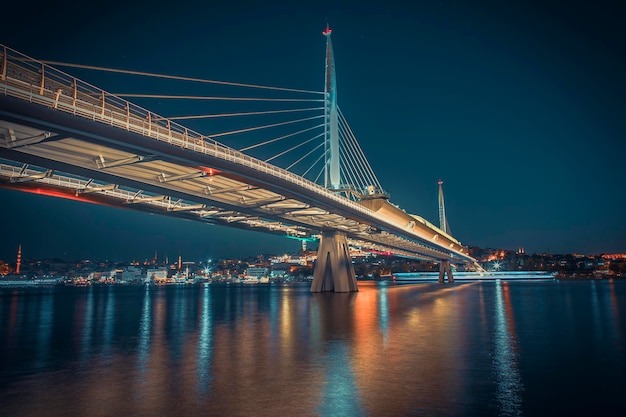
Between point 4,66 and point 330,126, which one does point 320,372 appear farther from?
point 330,126

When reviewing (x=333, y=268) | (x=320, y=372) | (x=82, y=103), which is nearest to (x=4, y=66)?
(x=82, y=103)

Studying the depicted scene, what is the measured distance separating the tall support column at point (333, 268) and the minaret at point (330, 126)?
1090 centimetres

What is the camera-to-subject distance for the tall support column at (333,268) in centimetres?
5906

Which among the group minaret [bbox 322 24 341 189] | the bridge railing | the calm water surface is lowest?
the calm water surface

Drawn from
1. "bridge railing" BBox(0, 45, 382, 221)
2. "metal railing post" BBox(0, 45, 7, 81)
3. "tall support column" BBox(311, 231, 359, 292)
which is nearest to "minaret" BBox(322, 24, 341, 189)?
"tall support column" BBox(311, 231, 359, 292)

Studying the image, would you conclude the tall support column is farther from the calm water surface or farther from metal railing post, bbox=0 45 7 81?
metal railing post, bbox=0 45 7 81

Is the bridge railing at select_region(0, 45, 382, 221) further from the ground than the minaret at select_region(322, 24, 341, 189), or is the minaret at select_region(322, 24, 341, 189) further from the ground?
the minaret at select_region(322, 24, 341, 189)

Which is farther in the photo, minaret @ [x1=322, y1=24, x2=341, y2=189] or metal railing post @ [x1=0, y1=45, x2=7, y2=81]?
minaret @ [x1=322, y1=24, x2=341, y2=189]

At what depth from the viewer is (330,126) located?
184ft

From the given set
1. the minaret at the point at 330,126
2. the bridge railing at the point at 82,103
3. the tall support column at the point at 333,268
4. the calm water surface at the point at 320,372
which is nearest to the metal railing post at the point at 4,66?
the bridge railing at the point at 82,103

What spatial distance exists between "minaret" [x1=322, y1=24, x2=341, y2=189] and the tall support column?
35.7ft

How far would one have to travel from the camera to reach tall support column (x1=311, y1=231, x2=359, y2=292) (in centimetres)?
5906

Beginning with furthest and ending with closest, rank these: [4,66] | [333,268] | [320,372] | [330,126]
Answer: [333,268]
[330,126]
[4,66]
[320,372]

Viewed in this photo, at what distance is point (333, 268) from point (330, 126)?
19.1 m
